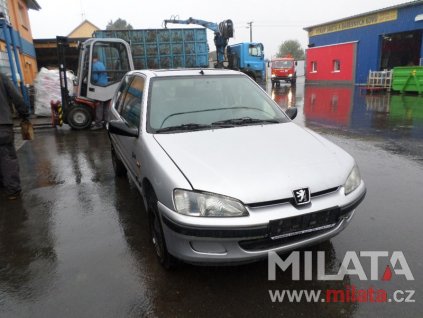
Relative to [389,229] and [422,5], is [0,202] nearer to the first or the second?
[389,229]

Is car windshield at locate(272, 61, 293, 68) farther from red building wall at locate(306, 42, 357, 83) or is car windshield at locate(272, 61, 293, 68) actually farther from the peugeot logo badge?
the peugeot logo badge

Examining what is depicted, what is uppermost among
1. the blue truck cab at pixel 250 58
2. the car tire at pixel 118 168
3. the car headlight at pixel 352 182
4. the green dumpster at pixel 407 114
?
the blue truck cab at pixel 250 58

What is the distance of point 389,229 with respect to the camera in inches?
144

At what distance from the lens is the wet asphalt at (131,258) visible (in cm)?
261

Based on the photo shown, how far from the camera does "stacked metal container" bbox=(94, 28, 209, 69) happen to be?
47.5ft

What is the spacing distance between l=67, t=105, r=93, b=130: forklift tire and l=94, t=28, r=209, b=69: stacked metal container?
515cm

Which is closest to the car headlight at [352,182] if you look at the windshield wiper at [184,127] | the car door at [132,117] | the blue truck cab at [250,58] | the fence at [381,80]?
the windshield wiper at [184,127]

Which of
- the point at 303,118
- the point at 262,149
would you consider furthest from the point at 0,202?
the point at 303,118

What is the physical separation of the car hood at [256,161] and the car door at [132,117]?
0.46 m

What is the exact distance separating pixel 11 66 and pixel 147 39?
5.48 meters

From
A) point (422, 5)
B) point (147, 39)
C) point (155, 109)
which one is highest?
point (422, 5)

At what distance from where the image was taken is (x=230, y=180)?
8.39 ft

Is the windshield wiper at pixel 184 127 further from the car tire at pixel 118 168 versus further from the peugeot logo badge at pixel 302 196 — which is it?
the car tire at pixel 118 168

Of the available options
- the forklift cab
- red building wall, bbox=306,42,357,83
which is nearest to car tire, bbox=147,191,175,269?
the forklift cab
